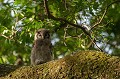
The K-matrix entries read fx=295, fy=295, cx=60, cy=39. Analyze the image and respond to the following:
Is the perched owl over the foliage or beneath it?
beneath

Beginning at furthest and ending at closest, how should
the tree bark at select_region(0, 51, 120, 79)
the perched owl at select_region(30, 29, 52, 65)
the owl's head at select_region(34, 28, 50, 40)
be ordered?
the owl's head at select_region(34, 28, 50, 40) → the perched owl at select_region(30, 29, 52, 65) → the tree bark at select_region(0, 51, 120, 79)

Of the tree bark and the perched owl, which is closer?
the tree bark

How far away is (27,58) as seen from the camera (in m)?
8.23

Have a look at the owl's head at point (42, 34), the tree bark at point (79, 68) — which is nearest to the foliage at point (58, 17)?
the owl's head at point (42, 34)

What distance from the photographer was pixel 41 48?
226 inches

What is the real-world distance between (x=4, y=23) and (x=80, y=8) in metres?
1.77

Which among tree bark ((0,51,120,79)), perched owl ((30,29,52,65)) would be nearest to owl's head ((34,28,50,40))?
perched owl ((30,29,52,65))

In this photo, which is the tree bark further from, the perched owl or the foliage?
the perched owl

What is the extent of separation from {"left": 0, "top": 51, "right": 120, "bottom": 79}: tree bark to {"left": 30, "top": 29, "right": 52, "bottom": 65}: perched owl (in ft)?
7.76

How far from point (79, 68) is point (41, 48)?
10.0 feet

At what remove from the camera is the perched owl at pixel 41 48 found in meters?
5.50

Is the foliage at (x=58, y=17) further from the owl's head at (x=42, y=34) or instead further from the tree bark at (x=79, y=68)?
the tree bark at (x=79, y=68)

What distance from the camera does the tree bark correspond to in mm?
2586

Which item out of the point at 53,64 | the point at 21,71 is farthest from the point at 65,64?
the point at 21,71
